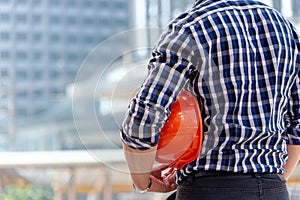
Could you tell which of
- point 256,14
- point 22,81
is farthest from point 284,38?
point 22,81

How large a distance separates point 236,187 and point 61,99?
3.82ft

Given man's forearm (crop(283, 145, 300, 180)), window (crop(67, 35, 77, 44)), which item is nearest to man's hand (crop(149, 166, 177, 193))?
man's forearm (crop(283, 145, 300, 180))

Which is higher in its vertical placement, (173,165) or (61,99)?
(173,165)

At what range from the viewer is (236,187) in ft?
3.21

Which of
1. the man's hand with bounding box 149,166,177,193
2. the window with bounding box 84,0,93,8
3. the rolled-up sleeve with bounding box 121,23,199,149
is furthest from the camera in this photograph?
the window with bounding box 84,0,93,8

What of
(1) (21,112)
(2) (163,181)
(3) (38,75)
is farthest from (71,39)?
(2) (163,181)

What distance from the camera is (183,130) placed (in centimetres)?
96

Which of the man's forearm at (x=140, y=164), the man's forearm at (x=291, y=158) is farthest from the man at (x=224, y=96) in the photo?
the man's forearm at (x=291, y=158)

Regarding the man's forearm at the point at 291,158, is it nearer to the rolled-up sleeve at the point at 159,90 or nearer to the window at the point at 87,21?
the rolled-up sleeve at the point at 159,90

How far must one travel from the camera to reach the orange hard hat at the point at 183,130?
0.96 meters

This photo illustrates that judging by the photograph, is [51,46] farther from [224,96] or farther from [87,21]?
[224,96]

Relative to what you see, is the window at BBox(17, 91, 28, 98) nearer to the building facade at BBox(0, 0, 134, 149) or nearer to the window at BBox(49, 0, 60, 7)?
the building facade at BBox(0, 0, 134, 149)

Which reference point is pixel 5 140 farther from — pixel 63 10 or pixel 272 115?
pixel 272 115

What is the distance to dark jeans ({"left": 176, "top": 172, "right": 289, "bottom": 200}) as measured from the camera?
0.98 metres
